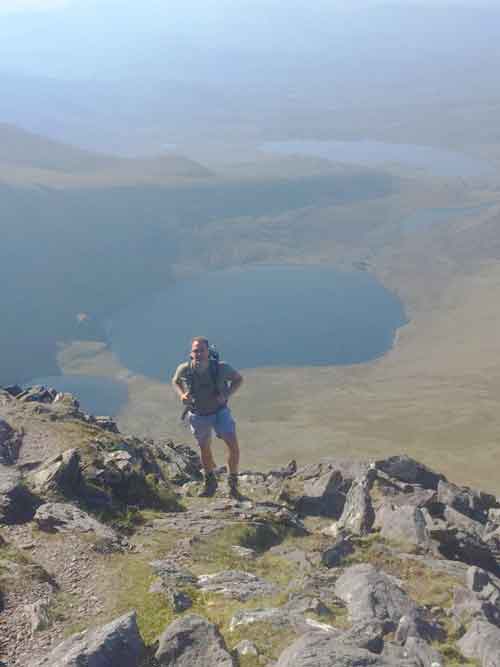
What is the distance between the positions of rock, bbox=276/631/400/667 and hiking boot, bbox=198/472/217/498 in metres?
10.1

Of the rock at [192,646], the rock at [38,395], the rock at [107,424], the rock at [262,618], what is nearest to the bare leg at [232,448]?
the rock at [262,618]

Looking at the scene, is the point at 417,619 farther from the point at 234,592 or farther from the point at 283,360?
the point at 283,360

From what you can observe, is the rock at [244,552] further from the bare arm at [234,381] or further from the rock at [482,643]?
the rock at [482,643]

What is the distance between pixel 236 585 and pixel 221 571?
0.92 meters

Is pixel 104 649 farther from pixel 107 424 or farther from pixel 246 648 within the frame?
pixel 107 424

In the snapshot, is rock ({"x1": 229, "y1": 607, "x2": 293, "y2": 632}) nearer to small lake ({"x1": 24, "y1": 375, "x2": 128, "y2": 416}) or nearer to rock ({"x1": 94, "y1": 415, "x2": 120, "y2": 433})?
rock ({"x1": 94, "y1": 415, "x2": 120, "y2": 433})

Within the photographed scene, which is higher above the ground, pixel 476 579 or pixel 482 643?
pixel 482 643

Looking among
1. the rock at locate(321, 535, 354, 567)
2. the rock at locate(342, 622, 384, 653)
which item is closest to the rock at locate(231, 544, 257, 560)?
the rock at locate(321, 535, 354, 567)

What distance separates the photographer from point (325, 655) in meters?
9.74

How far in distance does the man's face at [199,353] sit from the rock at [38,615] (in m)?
6.95

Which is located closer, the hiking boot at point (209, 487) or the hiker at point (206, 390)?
the hiker at point (206, 390)

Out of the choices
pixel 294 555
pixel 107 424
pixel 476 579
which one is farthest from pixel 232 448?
pixel 107 424

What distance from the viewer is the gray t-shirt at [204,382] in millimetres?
17781

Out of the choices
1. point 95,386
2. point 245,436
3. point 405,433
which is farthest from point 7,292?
point 405,433
